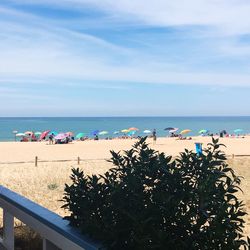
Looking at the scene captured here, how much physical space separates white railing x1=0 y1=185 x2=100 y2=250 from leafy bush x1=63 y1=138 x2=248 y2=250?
0.26ft

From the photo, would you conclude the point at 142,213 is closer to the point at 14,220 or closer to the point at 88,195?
the point at 88,195

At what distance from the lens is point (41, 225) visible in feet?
8.26

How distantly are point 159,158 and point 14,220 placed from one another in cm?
127

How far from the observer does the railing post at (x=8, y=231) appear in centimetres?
303

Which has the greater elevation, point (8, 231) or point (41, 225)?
point (41, 225)

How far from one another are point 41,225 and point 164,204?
0.87 metres

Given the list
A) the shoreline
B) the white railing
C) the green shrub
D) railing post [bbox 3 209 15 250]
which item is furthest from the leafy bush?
the shoreline

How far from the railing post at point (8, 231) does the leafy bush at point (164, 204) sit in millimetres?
790

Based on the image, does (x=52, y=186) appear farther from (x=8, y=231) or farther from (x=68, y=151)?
(x=68, y=151)

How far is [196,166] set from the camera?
2150mm

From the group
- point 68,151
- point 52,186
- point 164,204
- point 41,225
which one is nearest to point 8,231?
point 41,225

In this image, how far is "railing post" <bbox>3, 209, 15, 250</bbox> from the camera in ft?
9.95

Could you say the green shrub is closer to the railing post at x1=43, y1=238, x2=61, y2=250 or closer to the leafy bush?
the railing post at x1=43, y1=238, x2=61, y2=250

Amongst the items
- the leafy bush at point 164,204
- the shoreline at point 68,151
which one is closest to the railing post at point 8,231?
the leafy bush at point 164,204
